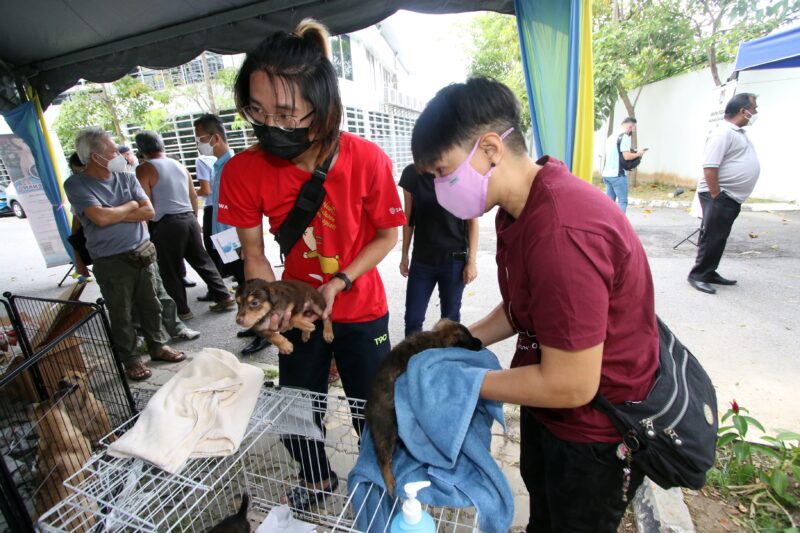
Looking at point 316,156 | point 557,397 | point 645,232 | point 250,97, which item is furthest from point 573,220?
point 645,232

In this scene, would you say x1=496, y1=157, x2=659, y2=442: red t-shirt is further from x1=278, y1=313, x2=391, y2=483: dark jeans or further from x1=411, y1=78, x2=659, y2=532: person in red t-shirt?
x1=278, y1=313, x2=391, y2=483: dark jeans

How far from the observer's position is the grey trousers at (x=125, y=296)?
14.0 feet

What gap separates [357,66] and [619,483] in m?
25.0

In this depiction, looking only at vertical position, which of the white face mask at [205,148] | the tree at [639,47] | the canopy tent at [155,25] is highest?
the tree at [639,47]

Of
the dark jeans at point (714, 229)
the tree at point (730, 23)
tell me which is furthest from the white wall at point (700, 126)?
the dark jeans at point (714, 229)

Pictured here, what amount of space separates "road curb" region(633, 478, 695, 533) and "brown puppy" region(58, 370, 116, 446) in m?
3.47

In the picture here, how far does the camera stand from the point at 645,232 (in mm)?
8992

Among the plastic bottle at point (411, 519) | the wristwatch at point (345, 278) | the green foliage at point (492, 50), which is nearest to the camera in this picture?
the plastic bottle at point (411, 519)

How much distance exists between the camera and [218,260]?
575 centimetres

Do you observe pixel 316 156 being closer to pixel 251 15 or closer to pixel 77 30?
pixel 251 15

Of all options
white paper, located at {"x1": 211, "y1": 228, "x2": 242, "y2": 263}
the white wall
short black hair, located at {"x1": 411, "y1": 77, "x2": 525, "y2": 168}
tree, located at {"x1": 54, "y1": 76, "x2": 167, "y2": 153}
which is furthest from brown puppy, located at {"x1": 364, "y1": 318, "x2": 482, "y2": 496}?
tree, located at {"x1": 54, "y1": 76, "x2": 167, "y2": 153}

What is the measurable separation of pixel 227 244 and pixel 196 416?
3.23 metres

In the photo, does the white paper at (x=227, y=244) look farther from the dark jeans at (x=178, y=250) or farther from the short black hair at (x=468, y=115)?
the short black hair at (x=468, y=115)

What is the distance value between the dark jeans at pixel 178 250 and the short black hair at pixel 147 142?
93 cm
